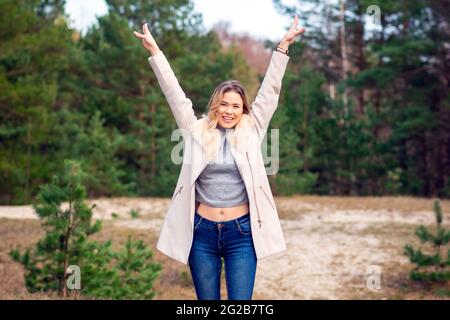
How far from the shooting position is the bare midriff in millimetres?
3070

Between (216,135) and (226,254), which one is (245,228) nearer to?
(226,254)

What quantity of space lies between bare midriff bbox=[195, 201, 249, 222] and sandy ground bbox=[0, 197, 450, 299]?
6.56 m

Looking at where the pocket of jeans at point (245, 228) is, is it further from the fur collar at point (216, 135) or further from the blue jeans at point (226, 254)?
the fur collar at point (216, 135)

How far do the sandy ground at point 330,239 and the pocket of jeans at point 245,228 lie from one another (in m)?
6.54

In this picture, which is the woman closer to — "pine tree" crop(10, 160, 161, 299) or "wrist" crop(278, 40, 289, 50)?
"wrist" crop(278, 40, 289, 50)

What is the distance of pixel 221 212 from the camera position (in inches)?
121

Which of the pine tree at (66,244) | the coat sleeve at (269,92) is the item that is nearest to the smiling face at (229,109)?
the coat sleeve at (269,92)

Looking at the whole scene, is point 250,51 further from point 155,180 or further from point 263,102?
point 263,102

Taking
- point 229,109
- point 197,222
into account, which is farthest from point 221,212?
point 229,109

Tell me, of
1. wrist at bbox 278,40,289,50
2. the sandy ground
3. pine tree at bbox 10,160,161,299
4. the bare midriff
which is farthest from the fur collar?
the sandy ground

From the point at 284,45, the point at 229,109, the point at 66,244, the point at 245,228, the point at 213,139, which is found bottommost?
the point at 66,244

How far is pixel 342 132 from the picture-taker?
2061 centimetres

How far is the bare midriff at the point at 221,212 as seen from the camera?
3070mm

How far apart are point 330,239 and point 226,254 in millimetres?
9491
